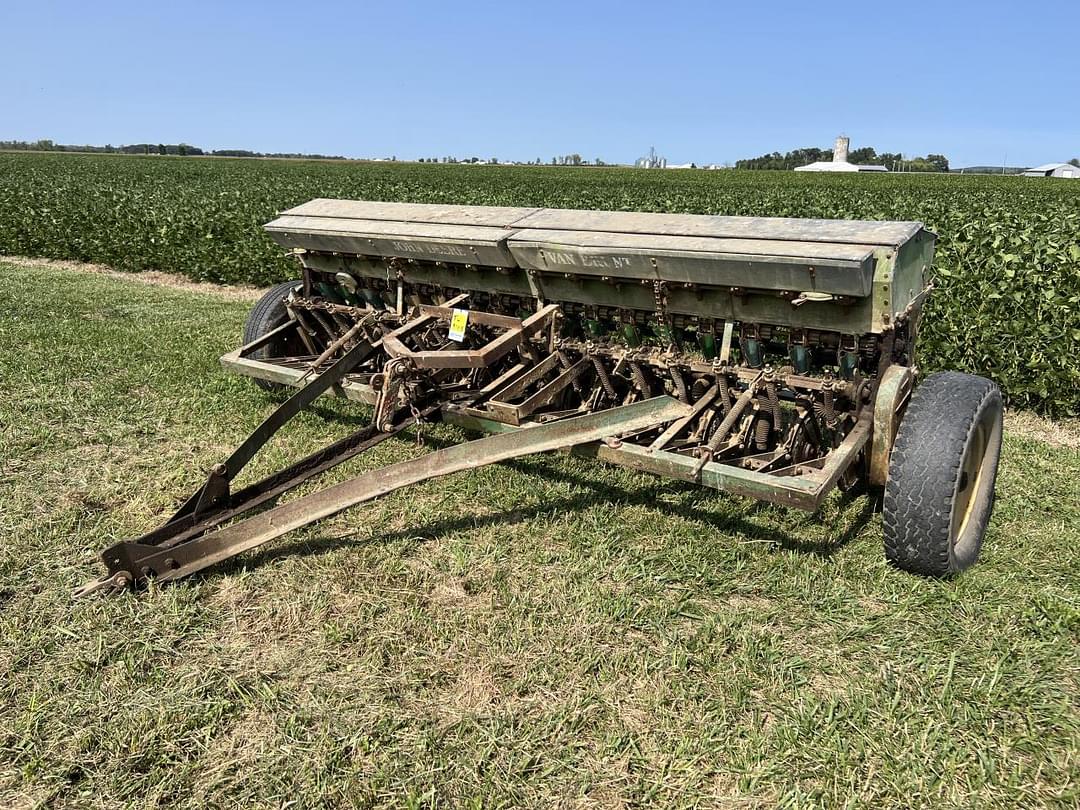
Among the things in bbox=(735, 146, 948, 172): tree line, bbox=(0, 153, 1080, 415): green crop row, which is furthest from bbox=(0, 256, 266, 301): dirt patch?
bbox=(735, 146, 948, 172): tree line

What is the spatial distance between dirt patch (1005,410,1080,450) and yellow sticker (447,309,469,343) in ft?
A: 13.9

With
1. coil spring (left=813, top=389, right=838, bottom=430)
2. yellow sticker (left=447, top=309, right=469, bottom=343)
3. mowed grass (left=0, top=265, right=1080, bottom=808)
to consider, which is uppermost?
yellow sticker (left=447, top=309, right=469, bottom=343)

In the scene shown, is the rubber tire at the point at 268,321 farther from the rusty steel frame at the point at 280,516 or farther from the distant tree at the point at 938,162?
the distant tree at the point at 938,162

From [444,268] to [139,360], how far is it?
3.67 metres

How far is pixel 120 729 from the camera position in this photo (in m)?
2.49

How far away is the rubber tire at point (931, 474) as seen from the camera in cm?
308

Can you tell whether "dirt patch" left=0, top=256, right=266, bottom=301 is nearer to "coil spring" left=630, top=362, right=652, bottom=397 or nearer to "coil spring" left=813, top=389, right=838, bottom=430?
"coil spring" left=630, top=362, right=652, bottom=397

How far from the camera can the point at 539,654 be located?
291 cm

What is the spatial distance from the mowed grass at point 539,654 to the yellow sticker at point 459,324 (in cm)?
86

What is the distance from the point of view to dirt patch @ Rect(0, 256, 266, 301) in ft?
37.9

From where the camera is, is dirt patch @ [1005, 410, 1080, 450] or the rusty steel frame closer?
the rusty steel frame

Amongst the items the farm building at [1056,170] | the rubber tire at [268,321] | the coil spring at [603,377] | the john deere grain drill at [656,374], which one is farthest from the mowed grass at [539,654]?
the farm building at [1056,170]

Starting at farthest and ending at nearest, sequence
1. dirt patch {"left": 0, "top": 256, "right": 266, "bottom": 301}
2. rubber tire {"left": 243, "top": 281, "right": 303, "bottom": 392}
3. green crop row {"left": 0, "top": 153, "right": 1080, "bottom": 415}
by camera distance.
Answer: dirt patch {"left": 0, "top": 256, "right": 266, "bottom": 301} < green crop row {"left": 0, "top": 153, "right": 1080, "bottom": 415} < rubber tire {"left": 243, "top": 281, "right": 303, "bottom": 392}

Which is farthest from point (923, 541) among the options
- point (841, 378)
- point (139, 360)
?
point (139, 360)
